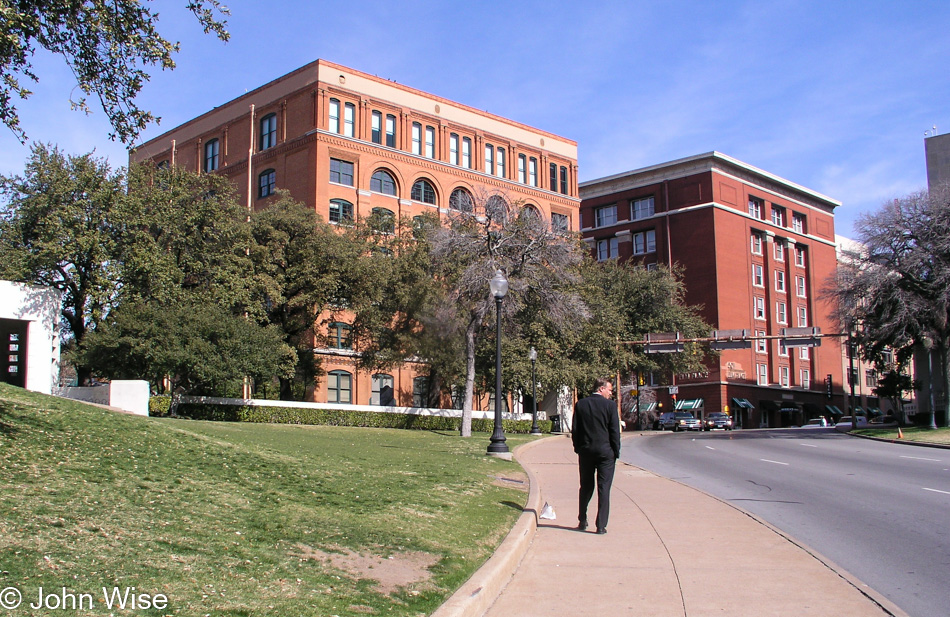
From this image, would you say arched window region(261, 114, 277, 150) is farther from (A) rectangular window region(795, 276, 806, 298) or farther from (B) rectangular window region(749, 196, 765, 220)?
(A) rectangular window region(795, 276, 806, 298)

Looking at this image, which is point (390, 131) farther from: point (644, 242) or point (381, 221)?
point (644, 242)

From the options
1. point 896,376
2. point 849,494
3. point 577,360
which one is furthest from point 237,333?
point 896,376

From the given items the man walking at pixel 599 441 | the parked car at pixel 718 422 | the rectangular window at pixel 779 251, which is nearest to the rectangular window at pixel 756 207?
the rectangular window at pixel 779 251

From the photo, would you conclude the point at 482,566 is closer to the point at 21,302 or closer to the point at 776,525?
the point at 776,525

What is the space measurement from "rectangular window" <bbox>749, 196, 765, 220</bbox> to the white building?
229 feet

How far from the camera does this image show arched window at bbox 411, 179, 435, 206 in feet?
187

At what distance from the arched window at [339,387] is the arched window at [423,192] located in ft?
45.1

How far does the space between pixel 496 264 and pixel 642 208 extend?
5444 centimetres

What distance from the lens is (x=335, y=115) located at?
52844 mm

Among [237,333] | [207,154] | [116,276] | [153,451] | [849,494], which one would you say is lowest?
[849,494]

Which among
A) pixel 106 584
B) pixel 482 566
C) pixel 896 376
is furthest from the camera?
pixel 896 376

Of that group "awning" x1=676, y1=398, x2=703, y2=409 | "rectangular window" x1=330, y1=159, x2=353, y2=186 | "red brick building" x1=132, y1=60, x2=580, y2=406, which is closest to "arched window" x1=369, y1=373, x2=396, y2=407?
"red brick building" x1=132, y1=60, x2=580, y2=406

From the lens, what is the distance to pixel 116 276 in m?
34.2

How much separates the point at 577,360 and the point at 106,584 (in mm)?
41270
